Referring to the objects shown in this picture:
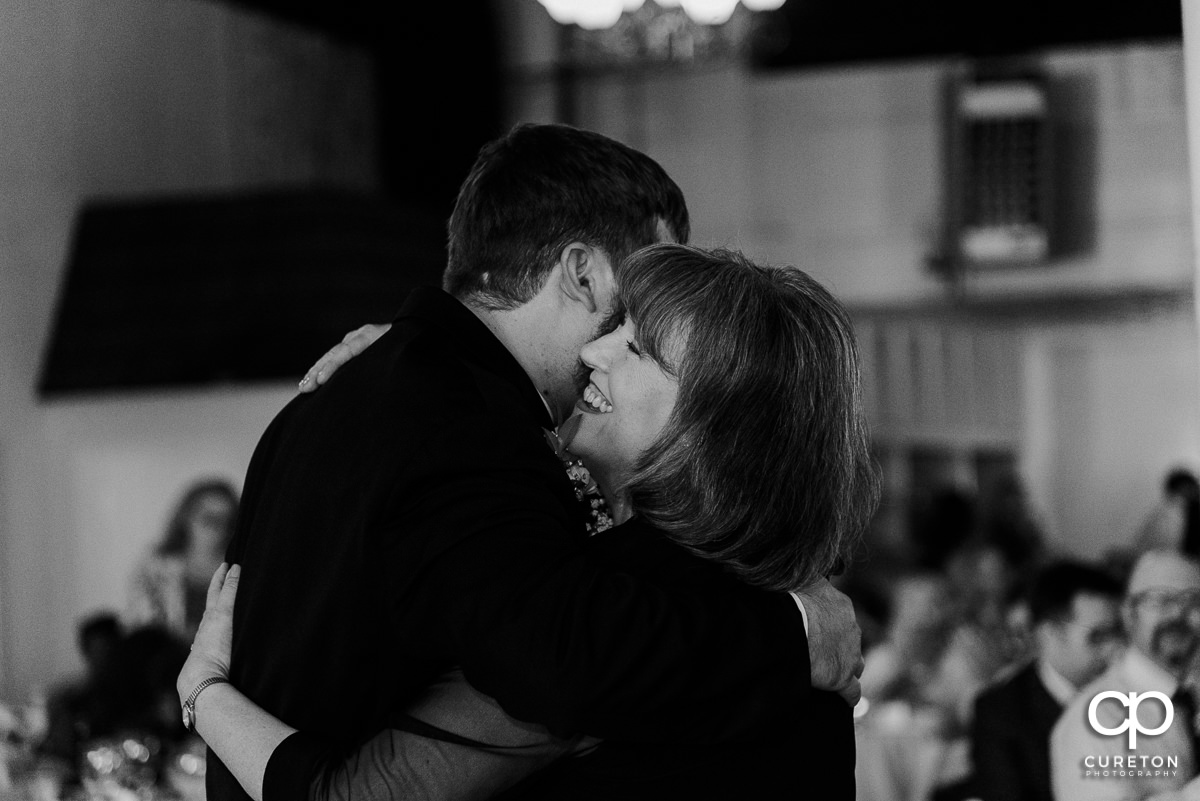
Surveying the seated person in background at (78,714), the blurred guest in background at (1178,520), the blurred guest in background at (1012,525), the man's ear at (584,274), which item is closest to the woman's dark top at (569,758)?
the man's ear at (584,274)

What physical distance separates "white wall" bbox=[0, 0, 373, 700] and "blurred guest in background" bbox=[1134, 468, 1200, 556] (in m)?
2.96

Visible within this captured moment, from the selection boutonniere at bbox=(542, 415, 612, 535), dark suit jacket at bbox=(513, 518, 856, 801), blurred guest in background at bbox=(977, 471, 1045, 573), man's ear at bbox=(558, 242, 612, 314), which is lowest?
blurred guest in background at bbox=(977, 471, 1045, 573)

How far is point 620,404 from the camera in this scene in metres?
1.48

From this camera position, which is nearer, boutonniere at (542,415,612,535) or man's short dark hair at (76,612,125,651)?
boutonniere at (542,415,612,535)

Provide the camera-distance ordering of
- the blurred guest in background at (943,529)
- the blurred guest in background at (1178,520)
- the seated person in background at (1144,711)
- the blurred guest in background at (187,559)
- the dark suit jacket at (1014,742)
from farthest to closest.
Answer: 1. the blurred guest in background at (943,529)
2. the blurred guest in background at (1178,520)
3. the blurred guest in background at (187,559)
4. the dark suit jacket at (1014,742)
5. the seated person in background at (1144,711)

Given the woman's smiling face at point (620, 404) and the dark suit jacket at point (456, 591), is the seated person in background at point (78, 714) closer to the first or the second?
the dark suit jacket at point (456, 591)

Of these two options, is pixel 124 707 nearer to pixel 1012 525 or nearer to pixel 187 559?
pixel 187 559

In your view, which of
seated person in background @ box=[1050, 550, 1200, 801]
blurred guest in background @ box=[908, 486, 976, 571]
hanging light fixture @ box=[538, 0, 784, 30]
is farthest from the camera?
blurred guest in background @ box=[908, 486, 976, 571]

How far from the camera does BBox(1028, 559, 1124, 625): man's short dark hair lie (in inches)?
137

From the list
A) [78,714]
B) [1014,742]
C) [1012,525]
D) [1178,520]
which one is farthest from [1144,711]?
[1012,525]

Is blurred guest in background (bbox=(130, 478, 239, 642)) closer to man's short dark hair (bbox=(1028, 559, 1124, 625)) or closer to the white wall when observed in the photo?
the white wall

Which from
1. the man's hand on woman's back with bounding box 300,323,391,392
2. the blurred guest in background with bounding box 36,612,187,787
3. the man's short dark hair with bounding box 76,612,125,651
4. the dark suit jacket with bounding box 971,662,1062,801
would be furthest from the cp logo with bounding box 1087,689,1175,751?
the man's short dark hair with bounding box 76,612,125,651

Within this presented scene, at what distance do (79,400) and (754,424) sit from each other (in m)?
4.15

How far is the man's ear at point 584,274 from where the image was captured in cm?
162
